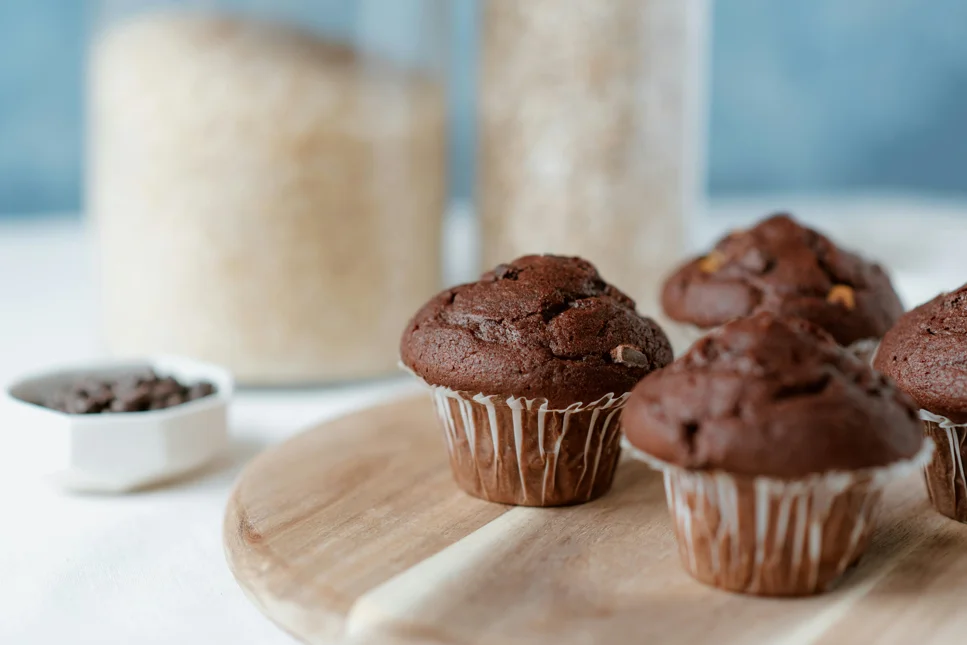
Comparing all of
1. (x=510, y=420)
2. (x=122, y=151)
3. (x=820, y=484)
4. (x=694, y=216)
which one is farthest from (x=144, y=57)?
(x=820, y=484)

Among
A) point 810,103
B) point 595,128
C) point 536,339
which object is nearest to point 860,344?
point 536,339

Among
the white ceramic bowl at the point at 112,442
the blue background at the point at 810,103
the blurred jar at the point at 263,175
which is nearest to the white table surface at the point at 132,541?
the white ceramic bowl at the point at 112,442

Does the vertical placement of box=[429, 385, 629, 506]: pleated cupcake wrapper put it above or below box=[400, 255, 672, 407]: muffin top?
below

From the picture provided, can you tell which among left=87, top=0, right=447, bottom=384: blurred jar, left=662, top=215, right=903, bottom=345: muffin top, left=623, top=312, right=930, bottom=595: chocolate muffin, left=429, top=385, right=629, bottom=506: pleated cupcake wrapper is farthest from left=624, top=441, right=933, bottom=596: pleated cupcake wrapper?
left=87, top=0, right=447, bottom=384: blurred jar

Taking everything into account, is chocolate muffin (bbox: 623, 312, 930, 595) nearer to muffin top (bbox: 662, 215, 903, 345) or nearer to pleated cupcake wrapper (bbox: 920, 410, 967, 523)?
pleated cupcake wrapper (bbox: 920, 410, 967, 523)

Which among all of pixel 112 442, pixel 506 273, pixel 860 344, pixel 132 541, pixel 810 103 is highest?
pixel 810 103

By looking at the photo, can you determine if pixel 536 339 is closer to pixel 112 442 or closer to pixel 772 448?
pixel 772 448

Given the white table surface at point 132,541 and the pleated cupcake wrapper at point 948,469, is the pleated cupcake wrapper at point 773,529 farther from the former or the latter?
the white table surface at point 132,541
